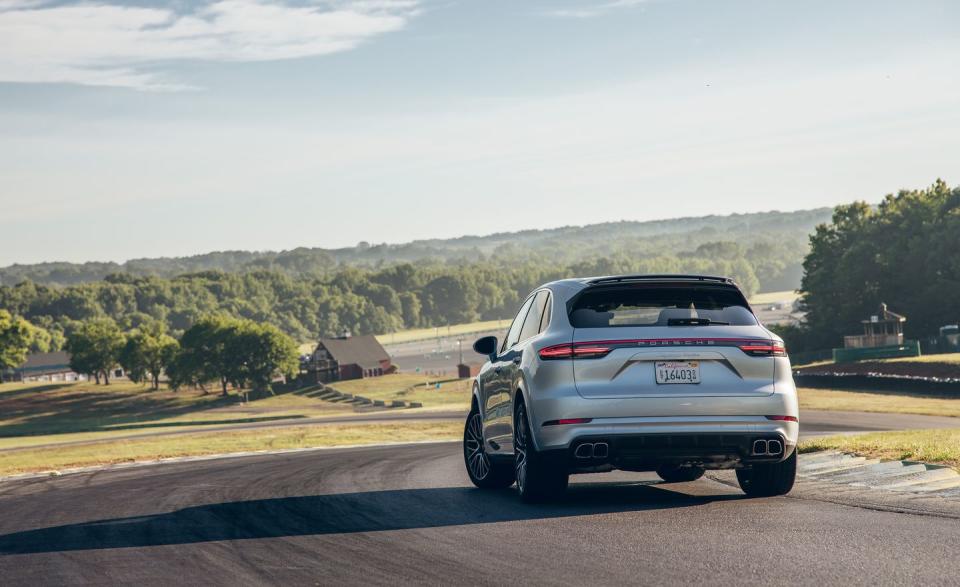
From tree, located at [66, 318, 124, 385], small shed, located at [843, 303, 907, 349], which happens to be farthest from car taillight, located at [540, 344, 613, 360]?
tree, located at [66, 318, 124, 385]

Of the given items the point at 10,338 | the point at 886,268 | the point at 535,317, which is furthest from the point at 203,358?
the point at 535,317

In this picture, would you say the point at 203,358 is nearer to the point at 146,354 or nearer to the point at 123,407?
the point at 123,407

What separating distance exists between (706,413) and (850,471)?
3804mm

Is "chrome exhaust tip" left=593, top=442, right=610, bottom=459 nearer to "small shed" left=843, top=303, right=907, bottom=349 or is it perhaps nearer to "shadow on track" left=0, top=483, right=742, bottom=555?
"shadow on track" left=0, top=483, right=742, bottom=555

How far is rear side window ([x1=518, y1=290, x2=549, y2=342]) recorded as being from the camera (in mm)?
11656

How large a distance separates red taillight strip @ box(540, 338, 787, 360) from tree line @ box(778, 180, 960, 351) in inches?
3286

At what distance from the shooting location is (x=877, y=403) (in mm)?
51531

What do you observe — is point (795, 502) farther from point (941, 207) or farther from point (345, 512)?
point (941, 207)

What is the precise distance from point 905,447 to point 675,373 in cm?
550

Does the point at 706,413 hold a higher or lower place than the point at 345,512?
higher

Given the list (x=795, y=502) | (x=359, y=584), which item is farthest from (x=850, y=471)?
(x=359, y=584)

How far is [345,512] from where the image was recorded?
455 inches

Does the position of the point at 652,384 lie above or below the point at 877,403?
above

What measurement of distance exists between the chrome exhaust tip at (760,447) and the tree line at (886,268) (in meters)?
83.5
